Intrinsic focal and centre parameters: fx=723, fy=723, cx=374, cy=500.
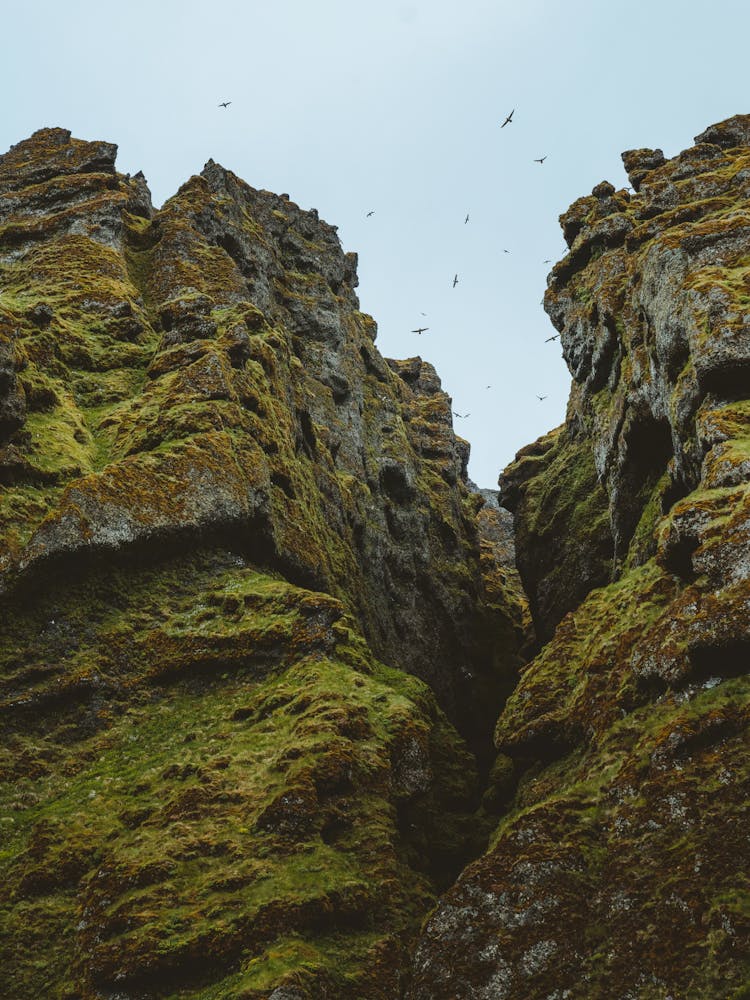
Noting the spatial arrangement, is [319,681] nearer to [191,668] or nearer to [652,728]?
[191,668]

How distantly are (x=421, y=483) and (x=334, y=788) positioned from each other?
5418 cm

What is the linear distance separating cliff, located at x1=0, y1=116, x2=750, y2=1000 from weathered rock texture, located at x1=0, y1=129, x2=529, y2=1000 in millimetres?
106

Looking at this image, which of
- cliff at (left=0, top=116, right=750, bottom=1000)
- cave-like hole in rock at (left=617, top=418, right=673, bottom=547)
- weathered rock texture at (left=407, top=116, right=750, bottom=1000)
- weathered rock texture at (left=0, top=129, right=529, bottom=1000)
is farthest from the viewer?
cave-like hole in rock at (left=617, top=418, right=673, bottom=547)

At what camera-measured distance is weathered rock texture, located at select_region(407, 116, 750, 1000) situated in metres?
13.9

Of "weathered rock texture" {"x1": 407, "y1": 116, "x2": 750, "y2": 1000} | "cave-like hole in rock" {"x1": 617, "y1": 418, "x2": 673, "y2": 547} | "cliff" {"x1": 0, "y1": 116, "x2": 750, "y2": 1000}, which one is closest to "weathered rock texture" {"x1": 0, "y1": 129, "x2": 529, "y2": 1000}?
"cliff" {"x1": 0, "y1": 116, "x2": 750, "y2": 1000}

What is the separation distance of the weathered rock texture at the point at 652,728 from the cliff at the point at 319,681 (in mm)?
87

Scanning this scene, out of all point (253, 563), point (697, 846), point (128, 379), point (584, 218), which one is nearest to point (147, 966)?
point (697, 846)

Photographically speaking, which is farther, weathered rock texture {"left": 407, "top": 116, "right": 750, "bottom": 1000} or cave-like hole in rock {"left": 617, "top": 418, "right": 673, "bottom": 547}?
cave-like hole in rock {"left": 617, "top": 418, "right": 673, "bottom": 547}

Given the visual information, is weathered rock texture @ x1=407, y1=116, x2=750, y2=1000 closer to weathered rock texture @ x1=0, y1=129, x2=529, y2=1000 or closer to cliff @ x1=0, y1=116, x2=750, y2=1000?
cliff @ x1=0, y1=116, x2=750, y2=1000

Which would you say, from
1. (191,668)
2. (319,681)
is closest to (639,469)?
(319,681)

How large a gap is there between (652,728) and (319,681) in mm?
10856

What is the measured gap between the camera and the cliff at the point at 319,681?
50.2ft

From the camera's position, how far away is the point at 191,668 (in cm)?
2617

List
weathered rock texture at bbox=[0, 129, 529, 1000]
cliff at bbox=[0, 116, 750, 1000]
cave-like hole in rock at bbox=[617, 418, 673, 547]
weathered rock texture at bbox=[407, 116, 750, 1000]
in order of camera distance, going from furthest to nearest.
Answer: cave-like hole in rock at bbox=[617, 418, 673, 547], weathered rock texture at bbox=[0, 129, 529, 1000], cliff at bbox=[0, 116, 750, 1000], weathered rock texture at bbox=[407, 116, 750, 1000]
